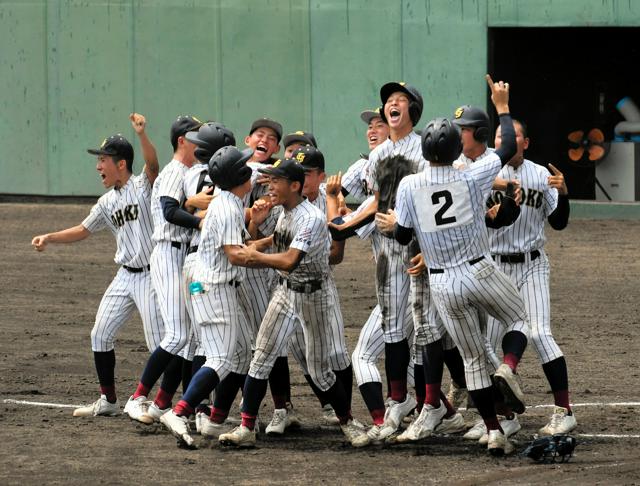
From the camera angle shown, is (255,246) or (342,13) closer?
(255,246)

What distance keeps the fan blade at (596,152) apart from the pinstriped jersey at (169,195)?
12.2m

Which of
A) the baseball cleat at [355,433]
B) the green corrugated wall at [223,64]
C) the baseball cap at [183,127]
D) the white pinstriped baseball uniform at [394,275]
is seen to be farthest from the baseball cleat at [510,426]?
the green corrugated wall at [223,64]

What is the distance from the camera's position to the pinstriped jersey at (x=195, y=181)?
795 centimetres

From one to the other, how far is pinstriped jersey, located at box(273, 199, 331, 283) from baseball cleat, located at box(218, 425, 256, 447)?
86 centimetres

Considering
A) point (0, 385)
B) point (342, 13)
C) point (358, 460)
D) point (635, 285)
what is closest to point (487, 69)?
point (342, 13)

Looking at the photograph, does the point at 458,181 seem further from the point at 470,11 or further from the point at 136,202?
the point at 470,11

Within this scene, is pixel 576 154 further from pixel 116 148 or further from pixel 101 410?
pixel 101 410

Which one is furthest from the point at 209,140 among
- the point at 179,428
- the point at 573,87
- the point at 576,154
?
the point at 573,87

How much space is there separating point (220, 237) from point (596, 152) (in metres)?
13.0

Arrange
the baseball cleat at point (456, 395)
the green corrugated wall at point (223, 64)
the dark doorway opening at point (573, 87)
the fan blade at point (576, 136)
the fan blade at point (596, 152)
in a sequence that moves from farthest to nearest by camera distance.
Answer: the dark doorway opening at point (573, 87)
the fan blade at point (576, 136)
the fan blade at point (596, 152)
the green corrugated wall at point (223, 64)
the baseball cleat at point (456, 395)

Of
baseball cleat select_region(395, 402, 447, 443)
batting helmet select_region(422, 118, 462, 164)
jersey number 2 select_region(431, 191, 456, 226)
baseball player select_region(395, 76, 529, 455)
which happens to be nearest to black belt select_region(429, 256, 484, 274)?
baseball player select_region(395, 76, 529, 455)

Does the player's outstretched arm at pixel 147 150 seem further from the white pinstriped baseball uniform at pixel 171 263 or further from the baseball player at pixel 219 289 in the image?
the baseball player at pixel 219 289

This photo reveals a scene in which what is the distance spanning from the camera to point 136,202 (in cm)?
852

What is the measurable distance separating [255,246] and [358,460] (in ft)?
4.24
